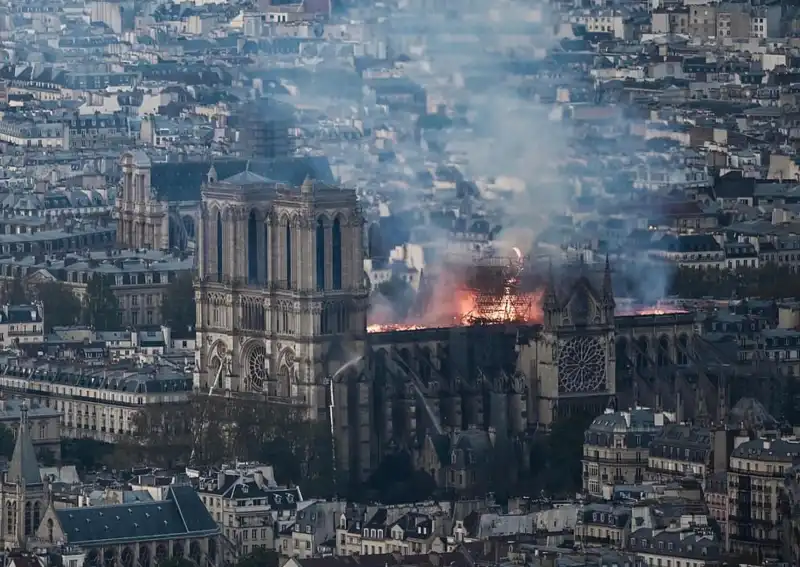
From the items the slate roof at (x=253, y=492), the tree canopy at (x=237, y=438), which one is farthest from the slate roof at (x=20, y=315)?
the slate roof at (x=253, y=492)

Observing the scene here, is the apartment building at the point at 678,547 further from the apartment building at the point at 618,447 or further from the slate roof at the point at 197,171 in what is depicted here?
the slate roof at the point at 197,171

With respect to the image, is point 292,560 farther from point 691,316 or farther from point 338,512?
point 691,316

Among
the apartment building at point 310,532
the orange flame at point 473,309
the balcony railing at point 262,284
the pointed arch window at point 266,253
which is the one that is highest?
the pointed arch window at point 266,253

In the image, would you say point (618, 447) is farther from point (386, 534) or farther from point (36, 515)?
point (36, 515)

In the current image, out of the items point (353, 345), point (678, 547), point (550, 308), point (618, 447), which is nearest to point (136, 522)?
point (678, 547)

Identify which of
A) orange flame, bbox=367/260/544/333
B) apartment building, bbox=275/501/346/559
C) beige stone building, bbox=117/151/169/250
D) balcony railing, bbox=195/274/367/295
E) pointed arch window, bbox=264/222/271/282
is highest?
pointed arch window, bbox=264/222/271/282

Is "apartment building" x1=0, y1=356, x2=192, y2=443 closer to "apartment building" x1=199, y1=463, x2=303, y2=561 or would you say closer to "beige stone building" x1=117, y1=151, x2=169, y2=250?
"apartment building" x1=199, y1=463, x2=303, y2=561

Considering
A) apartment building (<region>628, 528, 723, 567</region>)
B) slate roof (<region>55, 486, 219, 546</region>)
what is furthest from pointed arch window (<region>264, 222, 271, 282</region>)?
apartment building (<region>628, 528, 723, 567</region>)

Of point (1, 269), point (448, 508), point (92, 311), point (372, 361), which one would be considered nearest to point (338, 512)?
point (448, 508)
